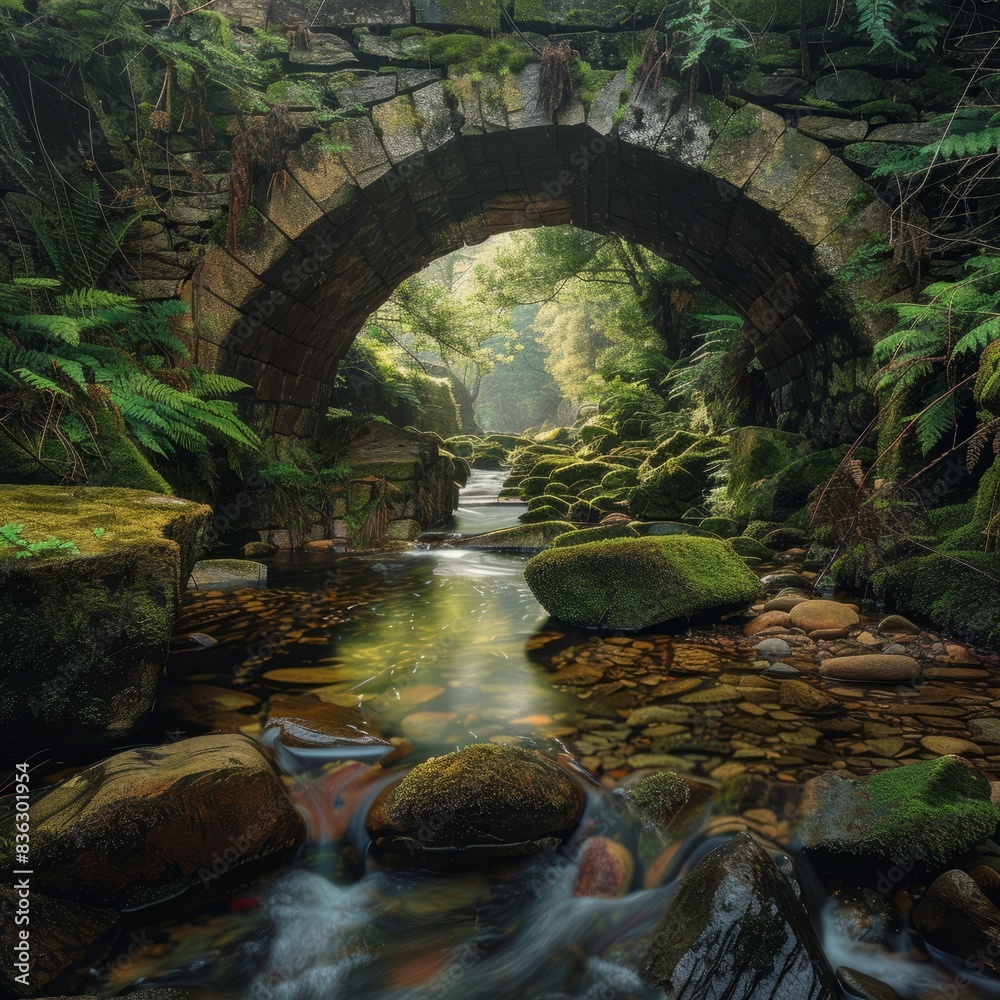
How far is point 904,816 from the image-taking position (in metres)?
1.91

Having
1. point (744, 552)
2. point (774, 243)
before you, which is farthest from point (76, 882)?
point (774, 243)

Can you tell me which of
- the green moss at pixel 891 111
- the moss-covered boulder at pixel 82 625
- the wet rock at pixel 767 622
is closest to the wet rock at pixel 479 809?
the moss-covered boulder at pixel 82 625

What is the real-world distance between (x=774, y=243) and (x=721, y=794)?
19.3ft

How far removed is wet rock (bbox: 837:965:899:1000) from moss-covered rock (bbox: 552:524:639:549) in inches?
154

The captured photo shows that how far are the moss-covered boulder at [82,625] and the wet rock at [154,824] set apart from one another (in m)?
0.45

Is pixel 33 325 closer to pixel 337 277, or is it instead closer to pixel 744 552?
pixel 337 277

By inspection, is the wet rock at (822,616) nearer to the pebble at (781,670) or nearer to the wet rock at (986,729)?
the pebble at (781,670)

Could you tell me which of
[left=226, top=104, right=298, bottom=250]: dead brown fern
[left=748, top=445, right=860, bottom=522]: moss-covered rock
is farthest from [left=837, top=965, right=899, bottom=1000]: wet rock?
[left=226, top=104, right=298, bottom=250]: dead brown fern

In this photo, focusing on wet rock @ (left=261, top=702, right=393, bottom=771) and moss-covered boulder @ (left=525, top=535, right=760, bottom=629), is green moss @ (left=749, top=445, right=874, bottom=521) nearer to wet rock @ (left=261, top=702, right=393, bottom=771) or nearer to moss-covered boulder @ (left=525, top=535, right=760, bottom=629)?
moss-covered boulder @ (left=525, top=535, right=760, bottom=629)

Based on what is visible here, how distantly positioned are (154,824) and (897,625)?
4044 millimetres

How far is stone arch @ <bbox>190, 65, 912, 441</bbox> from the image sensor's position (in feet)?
19.2

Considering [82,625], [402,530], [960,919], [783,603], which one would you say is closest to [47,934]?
[82,625]

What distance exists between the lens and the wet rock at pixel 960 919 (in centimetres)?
159

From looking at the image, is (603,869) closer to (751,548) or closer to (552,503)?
(751,548)
